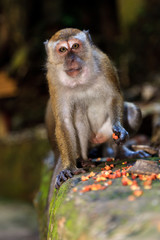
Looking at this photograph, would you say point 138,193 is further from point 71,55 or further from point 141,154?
point 141,154

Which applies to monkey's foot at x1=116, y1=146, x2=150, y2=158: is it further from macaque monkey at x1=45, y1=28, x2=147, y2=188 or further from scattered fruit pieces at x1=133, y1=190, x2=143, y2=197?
scattered fruit pieces at x1=133, y1=190, x2=143, y2=197

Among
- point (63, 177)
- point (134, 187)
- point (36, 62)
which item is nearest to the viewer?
point (134, 187)

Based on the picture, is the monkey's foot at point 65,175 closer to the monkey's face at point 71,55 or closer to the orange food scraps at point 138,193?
the monkey's face at point 71,55

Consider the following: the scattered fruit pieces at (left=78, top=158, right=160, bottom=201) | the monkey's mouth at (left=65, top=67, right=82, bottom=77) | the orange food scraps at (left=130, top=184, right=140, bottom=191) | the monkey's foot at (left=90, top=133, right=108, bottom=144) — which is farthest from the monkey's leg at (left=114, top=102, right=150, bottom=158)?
the orange food scraps at (left=130, top=184, right=140, bottom=191)

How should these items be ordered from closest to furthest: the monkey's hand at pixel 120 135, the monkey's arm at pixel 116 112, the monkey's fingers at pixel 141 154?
the monkey's hand at pixel 120 135 → the monkey's arm at pixel 116 112 → the monkey's fingers at pixel 141 154

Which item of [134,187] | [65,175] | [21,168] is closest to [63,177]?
[65,175]

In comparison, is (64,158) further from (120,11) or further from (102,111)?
(120,11)

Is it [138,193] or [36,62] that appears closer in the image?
[138,193]

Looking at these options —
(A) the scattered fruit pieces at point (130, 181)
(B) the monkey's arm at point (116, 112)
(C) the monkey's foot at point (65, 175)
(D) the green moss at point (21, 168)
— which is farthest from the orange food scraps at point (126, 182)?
(D) the green moss at point (21, 168)
